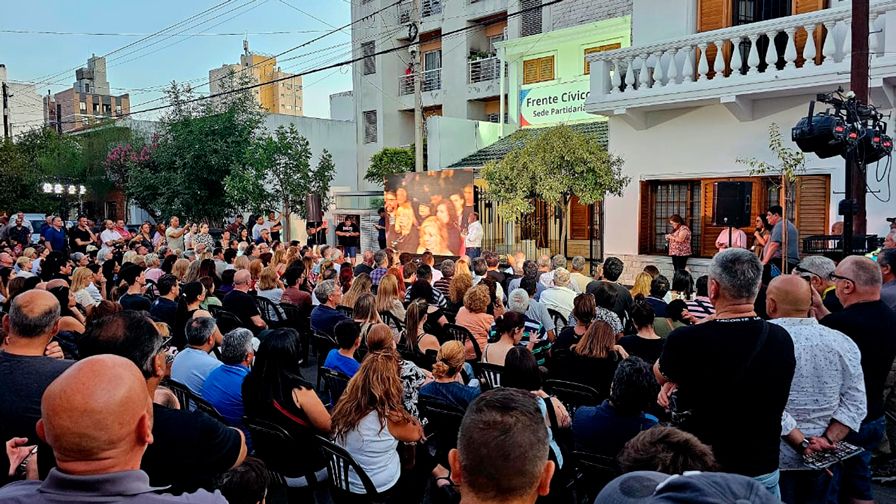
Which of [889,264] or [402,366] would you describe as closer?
[402,366]

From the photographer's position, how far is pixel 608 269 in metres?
7.15

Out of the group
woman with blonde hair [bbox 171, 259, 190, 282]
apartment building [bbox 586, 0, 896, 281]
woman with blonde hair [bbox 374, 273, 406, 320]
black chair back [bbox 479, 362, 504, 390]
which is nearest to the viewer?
black chair back [bbox 479, 362, 504, 390]

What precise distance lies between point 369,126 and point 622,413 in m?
27.9

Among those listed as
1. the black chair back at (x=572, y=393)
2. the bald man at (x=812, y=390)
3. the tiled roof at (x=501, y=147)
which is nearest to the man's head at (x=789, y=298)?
the bald man at (x=812, y=390)

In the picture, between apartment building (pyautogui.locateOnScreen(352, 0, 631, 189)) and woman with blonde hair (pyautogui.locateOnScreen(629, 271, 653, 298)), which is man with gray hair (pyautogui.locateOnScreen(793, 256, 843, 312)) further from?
apartment building (pyautogui.locateOnScreen(352, 0, 631, 189))

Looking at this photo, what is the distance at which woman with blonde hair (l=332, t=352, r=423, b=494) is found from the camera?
343 centimetres

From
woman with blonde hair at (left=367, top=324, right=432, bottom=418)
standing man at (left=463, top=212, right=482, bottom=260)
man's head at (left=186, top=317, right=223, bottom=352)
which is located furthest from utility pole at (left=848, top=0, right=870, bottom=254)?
standing man at (left=463, top=212, right=482, bottom=260)

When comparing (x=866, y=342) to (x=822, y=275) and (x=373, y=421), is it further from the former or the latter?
(x=373, y=421)

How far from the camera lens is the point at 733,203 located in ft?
29.3

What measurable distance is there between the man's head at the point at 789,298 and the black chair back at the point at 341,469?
2.09m

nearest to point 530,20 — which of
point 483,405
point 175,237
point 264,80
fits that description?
point 175,237

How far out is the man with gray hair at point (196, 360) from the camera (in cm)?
432

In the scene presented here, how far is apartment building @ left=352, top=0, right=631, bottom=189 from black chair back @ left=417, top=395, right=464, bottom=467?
15760 mm

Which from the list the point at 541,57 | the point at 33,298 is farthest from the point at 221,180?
the point at 33,298
